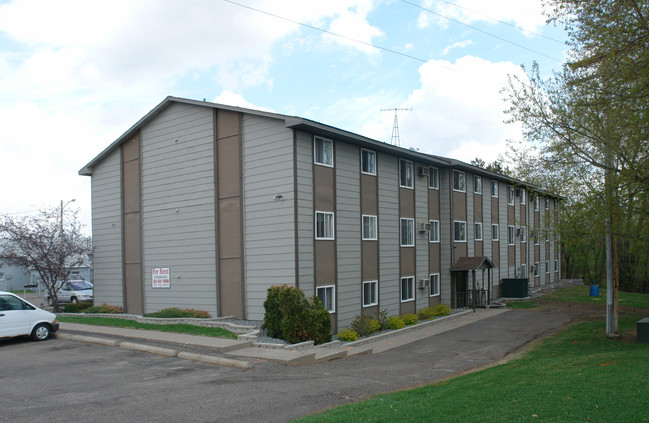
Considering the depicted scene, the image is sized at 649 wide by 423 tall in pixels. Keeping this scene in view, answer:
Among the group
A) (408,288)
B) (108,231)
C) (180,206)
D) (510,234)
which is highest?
(180,206)

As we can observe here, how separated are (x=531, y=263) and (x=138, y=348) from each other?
1376 inches

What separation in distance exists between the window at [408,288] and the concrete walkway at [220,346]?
450 centimetres

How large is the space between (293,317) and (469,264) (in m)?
14.9

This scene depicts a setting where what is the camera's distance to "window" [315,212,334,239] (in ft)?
65.2

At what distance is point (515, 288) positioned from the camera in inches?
1373

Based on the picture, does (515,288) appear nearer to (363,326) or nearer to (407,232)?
(407,232)

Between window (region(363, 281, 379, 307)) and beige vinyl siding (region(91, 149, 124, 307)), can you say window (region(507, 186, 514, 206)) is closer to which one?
window (region(363, 281, 379, 307))

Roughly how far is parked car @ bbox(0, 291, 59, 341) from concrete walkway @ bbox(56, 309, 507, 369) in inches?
24.7

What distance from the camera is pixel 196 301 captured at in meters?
21.3

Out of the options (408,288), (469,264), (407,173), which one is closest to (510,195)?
(469,264)

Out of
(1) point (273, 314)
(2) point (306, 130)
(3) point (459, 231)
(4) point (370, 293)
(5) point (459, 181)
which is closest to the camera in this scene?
(1) point (273, 314)

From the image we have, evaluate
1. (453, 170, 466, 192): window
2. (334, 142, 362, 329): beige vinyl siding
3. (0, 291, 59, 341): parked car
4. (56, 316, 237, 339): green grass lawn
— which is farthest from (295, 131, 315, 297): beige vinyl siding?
(453, 170, 466, 192): window

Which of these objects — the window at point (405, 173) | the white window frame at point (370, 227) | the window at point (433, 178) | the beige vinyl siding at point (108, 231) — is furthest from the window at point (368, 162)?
the beige vinyl siding at point (108, 231)

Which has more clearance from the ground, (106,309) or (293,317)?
(293,317)
